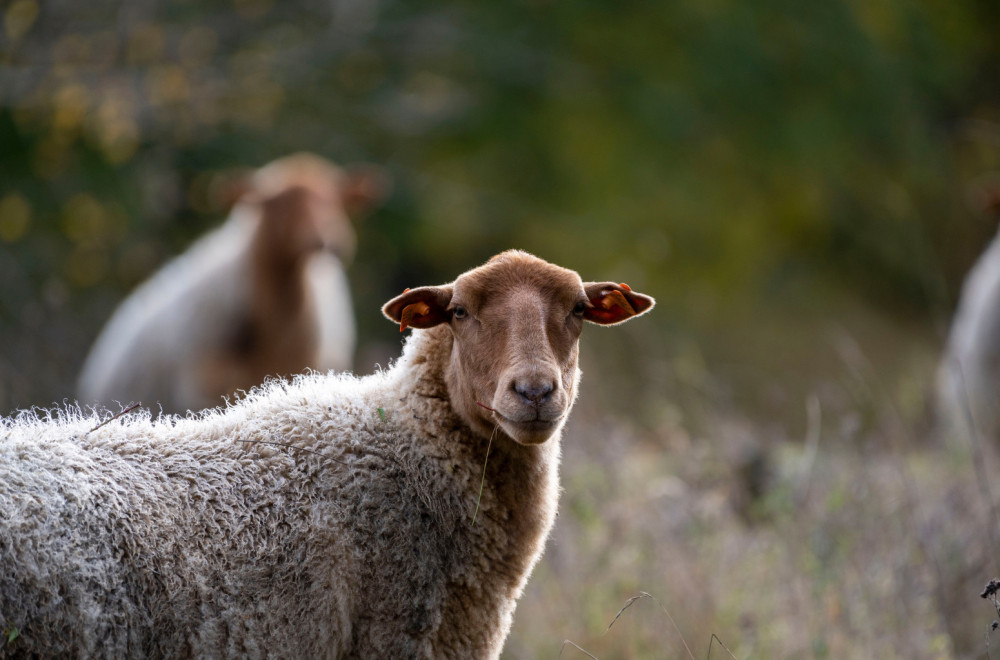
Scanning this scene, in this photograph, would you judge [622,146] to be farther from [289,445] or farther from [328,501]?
[328,501]

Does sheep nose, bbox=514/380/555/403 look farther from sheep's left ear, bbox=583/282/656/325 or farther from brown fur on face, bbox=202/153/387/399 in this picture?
brown fur on face, bbox=202/153/387/399

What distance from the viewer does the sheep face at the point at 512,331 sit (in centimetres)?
341

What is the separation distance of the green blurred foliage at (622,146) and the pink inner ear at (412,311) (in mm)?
8370

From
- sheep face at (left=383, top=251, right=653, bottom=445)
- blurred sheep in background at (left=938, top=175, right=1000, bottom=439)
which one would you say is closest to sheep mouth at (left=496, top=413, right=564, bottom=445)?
sheep face at (left=383, top=251, right=653, bottom=445)

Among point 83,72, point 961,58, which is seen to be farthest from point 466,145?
point 961,58

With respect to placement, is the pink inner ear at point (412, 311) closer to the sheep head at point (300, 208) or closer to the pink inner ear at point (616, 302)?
the pink inner ear at point (616, 302)

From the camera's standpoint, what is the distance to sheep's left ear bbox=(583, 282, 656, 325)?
3.84 m

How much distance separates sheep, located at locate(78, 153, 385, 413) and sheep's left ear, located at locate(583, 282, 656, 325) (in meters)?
4.10

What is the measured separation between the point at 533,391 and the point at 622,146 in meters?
13.0

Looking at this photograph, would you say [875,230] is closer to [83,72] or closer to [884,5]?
[884,5]

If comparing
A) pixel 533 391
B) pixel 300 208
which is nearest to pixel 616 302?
pixel 533 391

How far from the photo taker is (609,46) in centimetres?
1623

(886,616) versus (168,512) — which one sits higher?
(168,512)

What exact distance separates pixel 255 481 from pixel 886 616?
3023 mm
